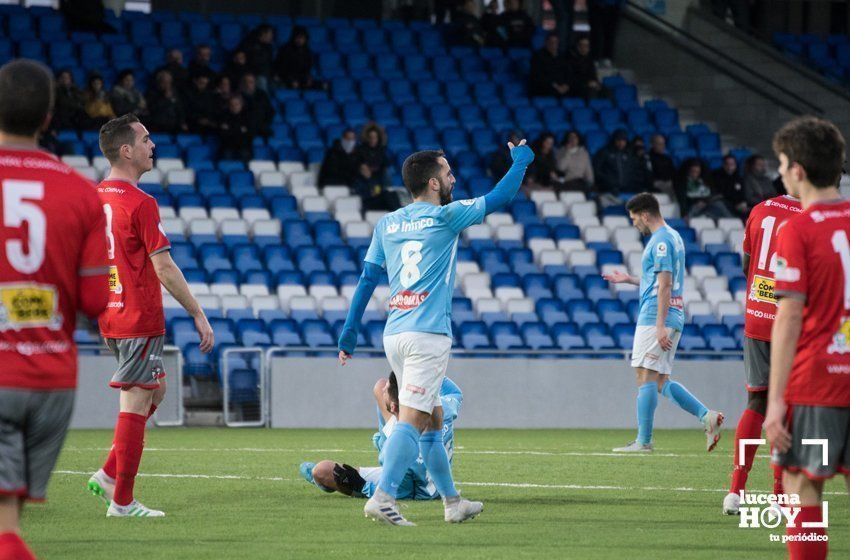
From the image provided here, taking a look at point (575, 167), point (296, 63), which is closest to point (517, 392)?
point (575, 167)

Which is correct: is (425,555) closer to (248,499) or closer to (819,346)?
(819,346)

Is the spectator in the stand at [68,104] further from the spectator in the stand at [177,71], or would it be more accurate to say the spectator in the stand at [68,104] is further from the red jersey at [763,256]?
the red jersey at [763,256]

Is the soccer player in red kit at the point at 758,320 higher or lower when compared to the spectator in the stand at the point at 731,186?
lower

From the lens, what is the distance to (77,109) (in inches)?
822

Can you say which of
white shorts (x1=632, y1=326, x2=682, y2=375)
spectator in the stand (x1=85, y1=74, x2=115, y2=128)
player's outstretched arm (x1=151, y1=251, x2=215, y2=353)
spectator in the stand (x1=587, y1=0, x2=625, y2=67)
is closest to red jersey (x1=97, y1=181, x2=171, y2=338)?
player's outstretched arm (x1=151, y1=251, x2=215, y2=353)

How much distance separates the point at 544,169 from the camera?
75.5ft

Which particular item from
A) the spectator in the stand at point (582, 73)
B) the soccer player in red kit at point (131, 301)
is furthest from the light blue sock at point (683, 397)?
the spectator in the stand at point (582, 73)

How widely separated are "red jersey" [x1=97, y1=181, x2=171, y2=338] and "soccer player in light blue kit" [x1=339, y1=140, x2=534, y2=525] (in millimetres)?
1192

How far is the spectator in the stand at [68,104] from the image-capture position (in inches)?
810

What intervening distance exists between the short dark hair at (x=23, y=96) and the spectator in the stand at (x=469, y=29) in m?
21.7

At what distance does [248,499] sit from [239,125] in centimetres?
1293

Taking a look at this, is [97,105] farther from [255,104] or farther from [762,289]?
[762,289]

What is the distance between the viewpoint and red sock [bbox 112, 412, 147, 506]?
8211 millimetres

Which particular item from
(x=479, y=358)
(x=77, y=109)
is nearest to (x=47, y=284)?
(x=479, y=358)
